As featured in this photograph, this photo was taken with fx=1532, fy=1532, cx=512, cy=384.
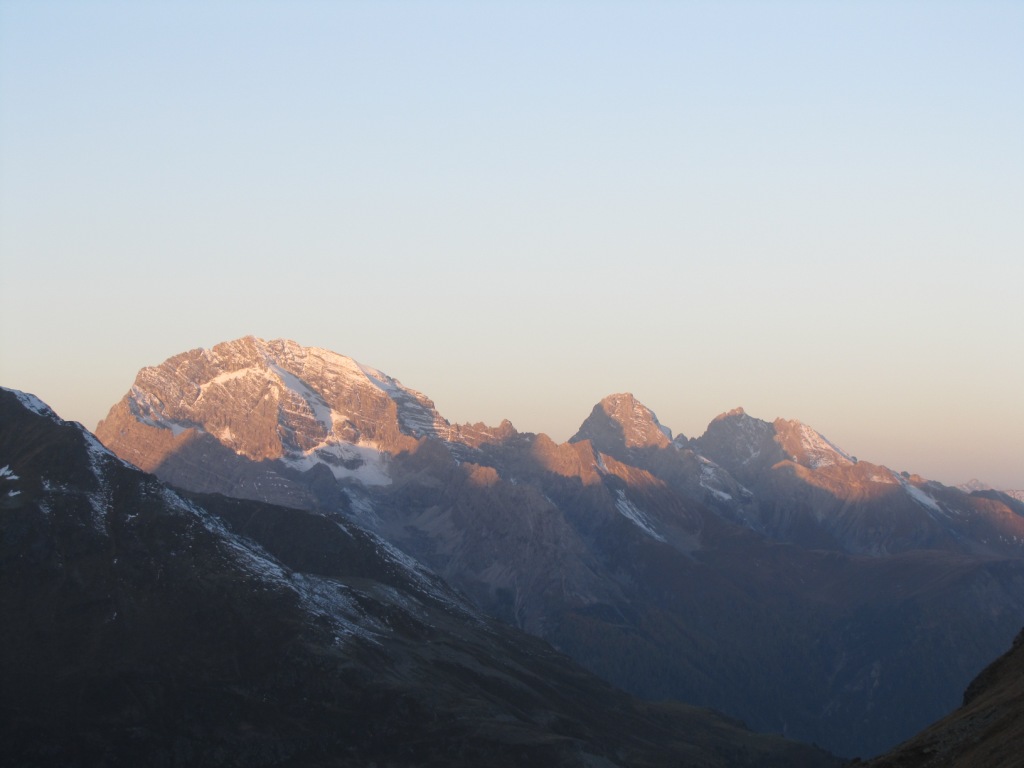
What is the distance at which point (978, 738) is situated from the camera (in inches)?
5886

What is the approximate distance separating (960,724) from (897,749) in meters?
7.81

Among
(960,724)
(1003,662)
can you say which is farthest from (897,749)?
(1003,662)

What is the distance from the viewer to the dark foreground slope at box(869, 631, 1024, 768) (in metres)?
140

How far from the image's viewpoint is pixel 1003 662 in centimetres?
18625

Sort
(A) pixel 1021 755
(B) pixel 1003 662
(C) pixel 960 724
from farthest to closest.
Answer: (B) pixel 1003 662 → (C) pixel 960 724 → (A) pixel 1021 755

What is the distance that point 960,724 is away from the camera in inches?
6255

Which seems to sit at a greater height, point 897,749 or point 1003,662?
point 1003,662

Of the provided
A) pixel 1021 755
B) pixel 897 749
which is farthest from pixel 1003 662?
pixel 1021 755

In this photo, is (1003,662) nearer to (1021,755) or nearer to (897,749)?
(897,749)

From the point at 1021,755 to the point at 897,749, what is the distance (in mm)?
30648

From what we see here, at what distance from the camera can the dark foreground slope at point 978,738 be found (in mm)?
139500

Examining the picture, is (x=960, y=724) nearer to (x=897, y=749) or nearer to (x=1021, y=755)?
(x=897, y=749)

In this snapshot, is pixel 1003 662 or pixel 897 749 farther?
pixel 1003 662

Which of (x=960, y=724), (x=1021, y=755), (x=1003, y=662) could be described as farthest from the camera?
(x=1003, y=662)
